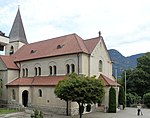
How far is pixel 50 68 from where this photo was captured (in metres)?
45.1

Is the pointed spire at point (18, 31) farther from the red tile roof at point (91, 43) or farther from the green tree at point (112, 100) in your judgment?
the green tree at point (112, 100)

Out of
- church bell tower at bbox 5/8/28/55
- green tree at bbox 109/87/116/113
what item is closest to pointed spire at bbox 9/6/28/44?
church bell tower at bbox 5/8/28/55

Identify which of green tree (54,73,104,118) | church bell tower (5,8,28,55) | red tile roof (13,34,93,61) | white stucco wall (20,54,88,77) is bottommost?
green tree (54,73,104,118)

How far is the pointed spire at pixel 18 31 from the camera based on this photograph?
5988 centimetres

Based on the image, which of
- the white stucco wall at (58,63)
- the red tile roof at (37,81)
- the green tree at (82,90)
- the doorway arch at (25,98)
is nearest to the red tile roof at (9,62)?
the white stucco wall at (58,63)

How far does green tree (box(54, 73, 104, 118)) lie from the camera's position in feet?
102

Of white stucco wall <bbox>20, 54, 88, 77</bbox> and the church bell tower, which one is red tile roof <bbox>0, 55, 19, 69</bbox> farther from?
the church bell tower

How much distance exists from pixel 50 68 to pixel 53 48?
12.9 ft

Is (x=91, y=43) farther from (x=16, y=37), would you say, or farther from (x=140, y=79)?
(x=140, y=79)

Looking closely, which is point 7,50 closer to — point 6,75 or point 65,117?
point 6,75

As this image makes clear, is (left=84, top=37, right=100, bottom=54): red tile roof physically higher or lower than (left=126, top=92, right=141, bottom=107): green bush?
higher

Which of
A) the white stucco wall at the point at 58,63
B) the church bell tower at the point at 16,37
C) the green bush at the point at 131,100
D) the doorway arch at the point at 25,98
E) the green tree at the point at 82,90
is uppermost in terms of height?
the church bell tower at the point at 16,37

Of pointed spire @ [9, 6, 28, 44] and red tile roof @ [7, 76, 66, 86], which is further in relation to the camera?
pointed spire @ [9, 6, 28, 44]

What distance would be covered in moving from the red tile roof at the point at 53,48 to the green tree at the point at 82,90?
911 centimetres
